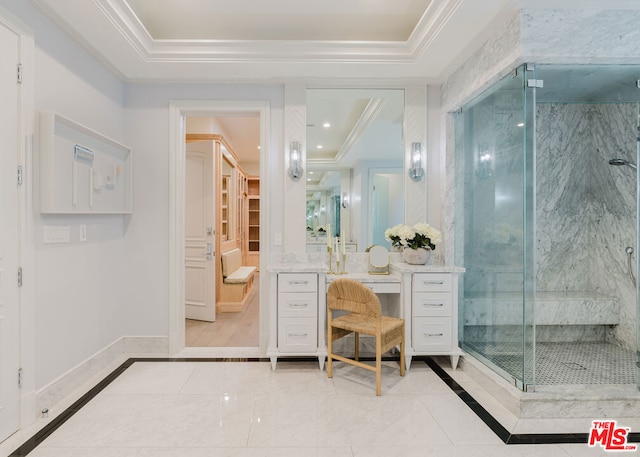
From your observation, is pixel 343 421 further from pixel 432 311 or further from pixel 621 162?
pixel 621 162

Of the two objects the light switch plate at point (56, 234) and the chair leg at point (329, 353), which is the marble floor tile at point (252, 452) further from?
the light switch plate at point (56, 234)

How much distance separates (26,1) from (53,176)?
104 centimetres

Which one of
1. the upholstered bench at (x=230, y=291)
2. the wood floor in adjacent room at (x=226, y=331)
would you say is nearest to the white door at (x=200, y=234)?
the wood floor in adjacent room at (x=226, y=331)

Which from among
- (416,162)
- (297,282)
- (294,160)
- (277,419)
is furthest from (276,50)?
(277,419)

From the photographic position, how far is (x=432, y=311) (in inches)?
119

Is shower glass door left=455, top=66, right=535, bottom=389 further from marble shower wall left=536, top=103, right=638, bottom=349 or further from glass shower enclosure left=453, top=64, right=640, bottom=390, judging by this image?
marble shower wall left=536, top=103, right=638, bottom=349

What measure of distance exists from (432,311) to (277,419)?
1.51 meters

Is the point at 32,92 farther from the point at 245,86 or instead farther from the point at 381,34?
the point at 381,34

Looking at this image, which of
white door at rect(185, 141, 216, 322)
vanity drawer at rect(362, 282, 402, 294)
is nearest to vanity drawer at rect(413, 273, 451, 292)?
vanity drawer at rect(362, 282, 402, 294)

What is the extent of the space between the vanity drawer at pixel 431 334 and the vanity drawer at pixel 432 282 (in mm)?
243

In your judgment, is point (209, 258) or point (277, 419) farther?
point (209, 258)

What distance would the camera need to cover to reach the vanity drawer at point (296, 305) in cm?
303

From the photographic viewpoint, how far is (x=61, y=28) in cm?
248

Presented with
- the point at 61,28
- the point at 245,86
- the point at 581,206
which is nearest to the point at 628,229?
the point at 581,206
